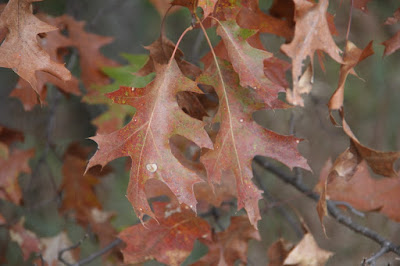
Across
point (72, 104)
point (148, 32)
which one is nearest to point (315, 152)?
point (148, 32)

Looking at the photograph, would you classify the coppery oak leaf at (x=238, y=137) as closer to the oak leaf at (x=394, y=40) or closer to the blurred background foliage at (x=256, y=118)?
the oak leaf at (x=394, y=40)

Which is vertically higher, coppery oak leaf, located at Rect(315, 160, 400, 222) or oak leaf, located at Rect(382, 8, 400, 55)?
oak leaf, located at Rect(382, 8, 400, 55)

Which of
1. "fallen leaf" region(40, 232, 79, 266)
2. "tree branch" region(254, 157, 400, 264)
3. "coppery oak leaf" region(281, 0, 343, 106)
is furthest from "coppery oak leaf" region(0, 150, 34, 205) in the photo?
"coppery oak leaf" region(281, 0, 343, 106)

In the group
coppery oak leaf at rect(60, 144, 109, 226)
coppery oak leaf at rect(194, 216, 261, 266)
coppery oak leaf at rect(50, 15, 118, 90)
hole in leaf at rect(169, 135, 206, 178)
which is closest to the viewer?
hole in leaf at rect(169, 135, 206, 178)

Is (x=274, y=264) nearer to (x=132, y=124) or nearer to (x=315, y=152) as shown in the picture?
(x=132, y=124)

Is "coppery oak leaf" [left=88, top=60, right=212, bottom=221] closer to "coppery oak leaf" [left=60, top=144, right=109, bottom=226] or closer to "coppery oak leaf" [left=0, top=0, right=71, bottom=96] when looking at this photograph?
"coppery oak leaf" [left=0, top=0, right=71, bottom=96]

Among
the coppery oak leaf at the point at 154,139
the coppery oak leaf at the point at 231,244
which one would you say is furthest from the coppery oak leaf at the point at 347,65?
the coppery oak leaf at the point at 231,244

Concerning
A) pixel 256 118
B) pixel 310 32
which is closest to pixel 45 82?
pixel 310 32
